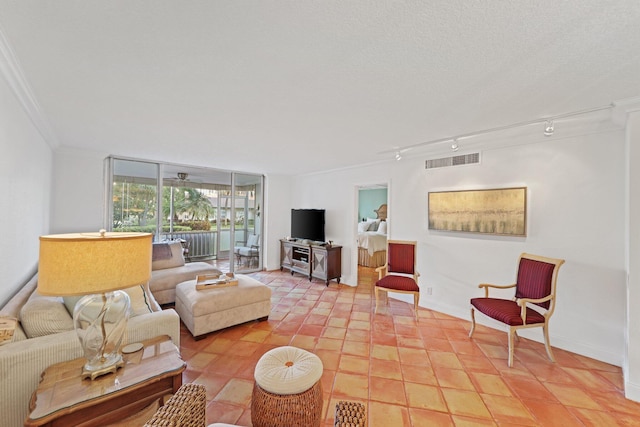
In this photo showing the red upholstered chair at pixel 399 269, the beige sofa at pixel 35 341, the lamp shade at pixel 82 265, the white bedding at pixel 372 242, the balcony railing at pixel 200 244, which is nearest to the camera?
the lamp shade at pixel 82 265

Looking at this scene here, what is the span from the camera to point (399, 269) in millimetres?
3941

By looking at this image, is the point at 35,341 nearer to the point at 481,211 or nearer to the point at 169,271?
the point at 169,271

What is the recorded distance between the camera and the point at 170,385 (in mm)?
1419

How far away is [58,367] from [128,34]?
1826 millimetres

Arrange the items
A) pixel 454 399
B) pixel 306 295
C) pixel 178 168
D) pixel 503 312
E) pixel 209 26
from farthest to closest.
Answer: pixel 178 168, pixel 306 295, pixel 503 312, pixel 454 399, pixel 209 26

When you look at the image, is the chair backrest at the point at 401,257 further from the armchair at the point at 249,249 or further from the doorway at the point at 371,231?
the armchair at the point at 249,249

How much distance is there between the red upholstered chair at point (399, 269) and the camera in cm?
359

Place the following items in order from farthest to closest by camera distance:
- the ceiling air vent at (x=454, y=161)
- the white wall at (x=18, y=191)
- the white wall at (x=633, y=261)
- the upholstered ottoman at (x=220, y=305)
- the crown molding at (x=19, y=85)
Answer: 1. the ceiling air vent at (x=454, y=161)
2. the upholstered ottoman at (x=220, y=305)
3. the white wall at (x=633, y=261)
4. the white wall at (x=18, y=191)
5. the crown molding at (x=19, y=85)

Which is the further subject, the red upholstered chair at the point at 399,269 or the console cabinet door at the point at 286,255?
the console cabinet door at the point at 286,255

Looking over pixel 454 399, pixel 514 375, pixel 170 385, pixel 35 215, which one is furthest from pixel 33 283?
pixel 514 375

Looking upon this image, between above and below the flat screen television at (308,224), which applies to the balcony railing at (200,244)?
below

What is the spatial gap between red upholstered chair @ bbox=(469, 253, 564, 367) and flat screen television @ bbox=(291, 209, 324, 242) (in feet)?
10.5

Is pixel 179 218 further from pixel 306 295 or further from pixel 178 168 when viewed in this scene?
pixel 306 295

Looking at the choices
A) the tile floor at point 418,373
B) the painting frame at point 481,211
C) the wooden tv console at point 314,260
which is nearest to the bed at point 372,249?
the wooden tv console at point 314,260
